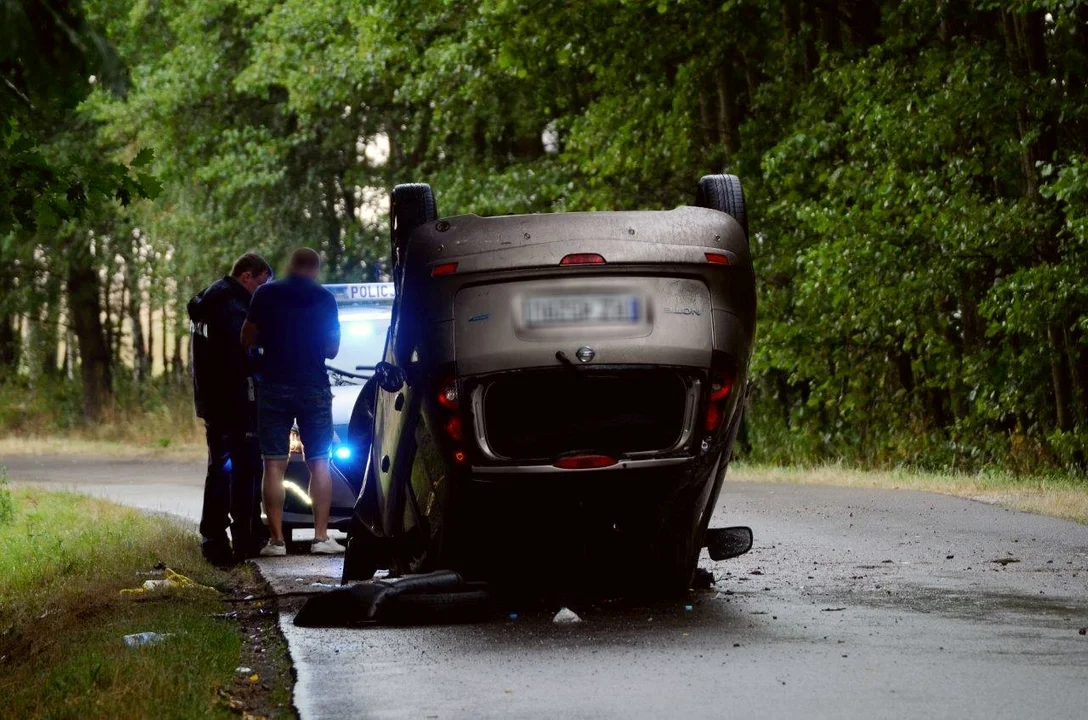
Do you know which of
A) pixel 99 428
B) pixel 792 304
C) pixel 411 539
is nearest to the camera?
pixel 411 539

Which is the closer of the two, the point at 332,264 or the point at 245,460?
the point at 245,460

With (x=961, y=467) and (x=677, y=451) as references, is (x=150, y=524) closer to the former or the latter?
(x=677, y=451)

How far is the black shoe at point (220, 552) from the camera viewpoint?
11.7 m

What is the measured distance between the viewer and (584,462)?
26.6 feet

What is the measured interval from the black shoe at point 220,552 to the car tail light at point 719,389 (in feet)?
14.7

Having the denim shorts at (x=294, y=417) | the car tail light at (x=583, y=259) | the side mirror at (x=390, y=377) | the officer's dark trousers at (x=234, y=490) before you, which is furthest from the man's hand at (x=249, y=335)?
the car tail light at (x=583, y=259)

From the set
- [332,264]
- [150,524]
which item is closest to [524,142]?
[332,264]

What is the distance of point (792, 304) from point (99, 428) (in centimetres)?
2298

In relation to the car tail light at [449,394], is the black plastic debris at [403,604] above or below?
below

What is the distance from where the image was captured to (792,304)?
23859 millimetres

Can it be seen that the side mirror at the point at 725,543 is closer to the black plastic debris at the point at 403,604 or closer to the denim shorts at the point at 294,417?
the black plastic debris at the point at 403,604

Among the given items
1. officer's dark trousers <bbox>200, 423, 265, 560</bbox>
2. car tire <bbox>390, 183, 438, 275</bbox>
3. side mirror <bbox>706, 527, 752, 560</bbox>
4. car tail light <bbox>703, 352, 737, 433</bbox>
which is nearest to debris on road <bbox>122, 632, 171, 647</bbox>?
car tire <bbox>390, 183, 438, 275</bbox>

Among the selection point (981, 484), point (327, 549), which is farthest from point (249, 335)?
point (981, 484)

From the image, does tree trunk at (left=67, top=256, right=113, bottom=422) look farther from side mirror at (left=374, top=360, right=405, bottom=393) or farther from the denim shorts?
side mirror at (left=374, top=360, right=405, bottom=393)
